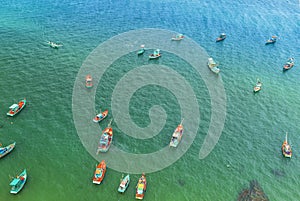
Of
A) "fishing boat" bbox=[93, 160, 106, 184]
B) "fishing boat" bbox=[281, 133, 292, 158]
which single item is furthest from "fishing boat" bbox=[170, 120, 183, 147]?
"fishing boat" bbox=[281, 133, 292, 158]

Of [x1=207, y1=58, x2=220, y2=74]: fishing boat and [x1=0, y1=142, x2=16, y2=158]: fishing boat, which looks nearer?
[x1=0, y1=142, x2=16, y2=158]: fishing boat

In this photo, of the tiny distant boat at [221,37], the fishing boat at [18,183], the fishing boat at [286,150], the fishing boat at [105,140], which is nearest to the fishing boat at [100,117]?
the fishing boat at [105,140]

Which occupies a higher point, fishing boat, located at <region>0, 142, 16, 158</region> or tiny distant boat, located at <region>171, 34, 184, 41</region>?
fishing boat, located at <region>0, 142, 16, 158</region>

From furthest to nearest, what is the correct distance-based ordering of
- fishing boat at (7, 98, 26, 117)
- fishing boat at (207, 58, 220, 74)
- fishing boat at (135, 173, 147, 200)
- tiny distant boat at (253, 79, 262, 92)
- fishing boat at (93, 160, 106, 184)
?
1. fishing boat at (207, 58, 220, 74)
2. tiny distant boat at (253, 79, 262, 92)
3. fishing boat at (7, 98, 26, 117)
4. fishing boat at (93, 160, 106, 184)
5. fishing boat at (135, 173, 147, 200)

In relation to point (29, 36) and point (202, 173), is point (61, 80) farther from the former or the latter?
point (202, 173)

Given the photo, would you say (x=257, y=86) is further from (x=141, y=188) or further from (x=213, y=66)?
(x=141, y=188)

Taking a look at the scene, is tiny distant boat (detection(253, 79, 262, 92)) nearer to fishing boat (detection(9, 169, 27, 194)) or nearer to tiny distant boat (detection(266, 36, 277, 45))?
tiny distant boat (detection(266, 36, 277, 45))
